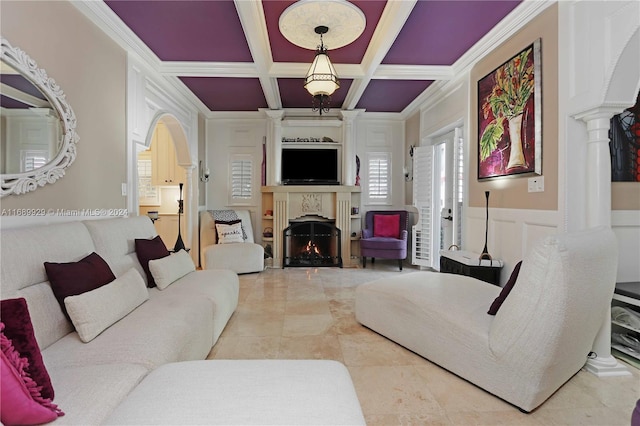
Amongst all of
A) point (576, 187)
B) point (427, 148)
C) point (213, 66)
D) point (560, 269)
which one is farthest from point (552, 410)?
point (213, 66)

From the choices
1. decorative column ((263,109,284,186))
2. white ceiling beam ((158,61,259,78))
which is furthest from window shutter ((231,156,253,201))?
white ceiling beam ((158,61,259,78))

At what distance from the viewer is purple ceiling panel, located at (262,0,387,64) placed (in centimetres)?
272

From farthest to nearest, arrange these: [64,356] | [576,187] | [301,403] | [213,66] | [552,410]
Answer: [213,66]
[576,187]
[552,410]
[64,356]
[301,403]

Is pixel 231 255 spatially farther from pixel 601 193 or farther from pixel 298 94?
pixel 601 193

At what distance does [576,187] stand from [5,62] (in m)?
3.76

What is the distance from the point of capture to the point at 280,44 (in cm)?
338

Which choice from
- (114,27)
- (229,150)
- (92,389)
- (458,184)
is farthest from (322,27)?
(229,150)

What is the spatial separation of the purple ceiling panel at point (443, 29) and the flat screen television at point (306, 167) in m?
2.34

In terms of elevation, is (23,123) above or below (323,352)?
above

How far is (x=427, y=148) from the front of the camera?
489 centimetres

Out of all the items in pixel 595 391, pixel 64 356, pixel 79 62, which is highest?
pixel 79 62

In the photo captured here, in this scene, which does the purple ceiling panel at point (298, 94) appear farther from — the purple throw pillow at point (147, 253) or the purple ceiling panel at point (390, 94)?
the purple throw pillow at point (147, 253)

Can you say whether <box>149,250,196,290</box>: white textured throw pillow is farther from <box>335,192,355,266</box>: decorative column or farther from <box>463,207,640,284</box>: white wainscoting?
<box>335,192,355,266</box>: decorative column

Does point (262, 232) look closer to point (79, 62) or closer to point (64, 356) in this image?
point (79, 62)
